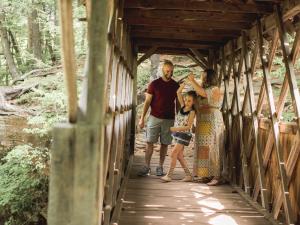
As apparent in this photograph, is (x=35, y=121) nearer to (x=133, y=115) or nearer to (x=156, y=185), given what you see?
(x=133, y=115)

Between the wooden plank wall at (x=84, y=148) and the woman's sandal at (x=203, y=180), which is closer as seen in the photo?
the wooden plank wall at (x=84, y=148)

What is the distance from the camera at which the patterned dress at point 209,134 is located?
7266 mm

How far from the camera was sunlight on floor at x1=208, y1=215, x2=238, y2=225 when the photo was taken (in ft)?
17.0

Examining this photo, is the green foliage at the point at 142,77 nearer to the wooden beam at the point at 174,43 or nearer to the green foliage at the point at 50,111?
the green foliage at the point at 50,111

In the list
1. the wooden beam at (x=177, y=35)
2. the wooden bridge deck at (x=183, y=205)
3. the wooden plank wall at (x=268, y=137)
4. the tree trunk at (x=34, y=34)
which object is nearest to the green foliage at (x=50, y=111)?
the wooden beam at (x=177, y=35)

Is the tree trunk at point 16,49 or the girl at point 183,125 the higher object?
the tree trunk at point 16,49

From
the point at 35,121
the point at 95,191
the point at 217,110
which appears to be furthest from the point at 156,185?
the point at 95,191

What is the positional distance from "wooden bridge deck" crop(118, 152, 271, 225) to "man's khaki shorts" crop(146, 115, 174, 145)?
2.53 feet

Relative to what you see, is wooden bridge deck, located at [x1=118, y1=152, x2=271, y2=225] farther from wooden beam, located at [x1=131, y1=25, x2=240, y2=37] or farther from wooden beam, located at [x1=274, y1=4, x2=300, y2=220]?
wooden beam, located at [x1=131, y1=25, x2=240, y2=37]

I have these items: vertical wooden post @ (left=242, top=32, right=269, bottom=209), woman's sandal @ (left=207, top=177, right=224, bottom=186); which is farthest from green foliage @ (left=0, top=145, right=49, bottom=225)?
vertical wooden post @ (left=242, top=32, right=269, bottom=209)

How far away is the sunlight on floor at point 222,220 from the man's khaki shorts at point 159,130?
2421 mm

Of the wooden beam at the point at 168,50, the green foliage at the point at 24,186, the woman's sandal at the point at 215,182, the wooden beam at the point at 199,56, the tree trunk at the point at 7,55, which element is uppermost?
the tree trunk at the point at 7,55

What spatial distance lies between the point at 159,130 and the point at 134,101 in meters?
2.44

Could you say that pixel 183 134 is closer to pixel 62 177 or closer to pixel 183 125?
pixel 183 125
